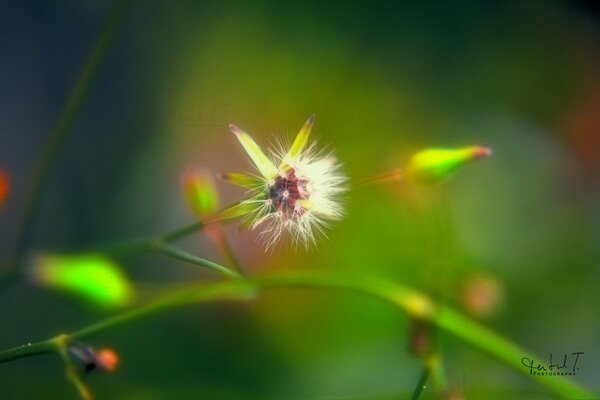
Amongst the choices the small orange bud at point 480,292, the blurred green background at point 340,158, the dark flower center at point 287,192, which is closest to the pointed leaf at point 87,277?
the blurred green background at point 340,158

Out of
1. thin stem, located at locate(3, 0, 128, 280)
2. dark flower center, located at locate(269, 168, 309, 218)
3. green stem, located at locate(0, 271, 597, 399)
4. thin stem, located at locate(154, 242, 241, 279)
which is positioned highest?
thin stem, located at locate(3, 0, 128, 280)

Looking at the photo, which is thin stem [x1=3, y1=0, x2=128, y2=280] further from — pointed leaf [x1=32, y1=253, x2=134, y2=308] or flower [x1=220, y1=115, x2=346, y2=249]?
flower [x1=220, y1=115, x2=346, y2=249]

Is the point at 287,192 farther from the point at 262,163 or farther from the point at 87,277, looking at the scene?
the point at 87,277

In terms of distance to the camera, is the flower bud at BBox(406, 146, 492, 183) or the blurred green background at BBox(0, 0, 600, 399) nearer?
the flower bud at BBox(406, 146, 492, 183)

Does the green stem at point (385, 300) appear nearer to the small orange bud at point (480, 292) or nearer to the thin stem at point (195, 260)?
the thin stem at point (195, 260)

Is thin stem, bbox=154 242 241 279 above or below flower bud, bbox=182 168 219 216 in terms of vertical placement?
below

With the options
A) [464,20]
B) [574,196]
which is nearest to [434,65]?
[464,20]

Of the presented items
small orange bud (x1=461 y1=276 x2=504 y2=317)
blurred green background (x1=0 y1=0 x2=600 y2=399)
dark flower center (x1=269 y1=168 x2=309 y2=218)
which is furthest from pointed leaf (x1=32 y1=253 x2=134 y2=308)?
small orange bud (x1=461 y1=276 x2=504 y2=317)
